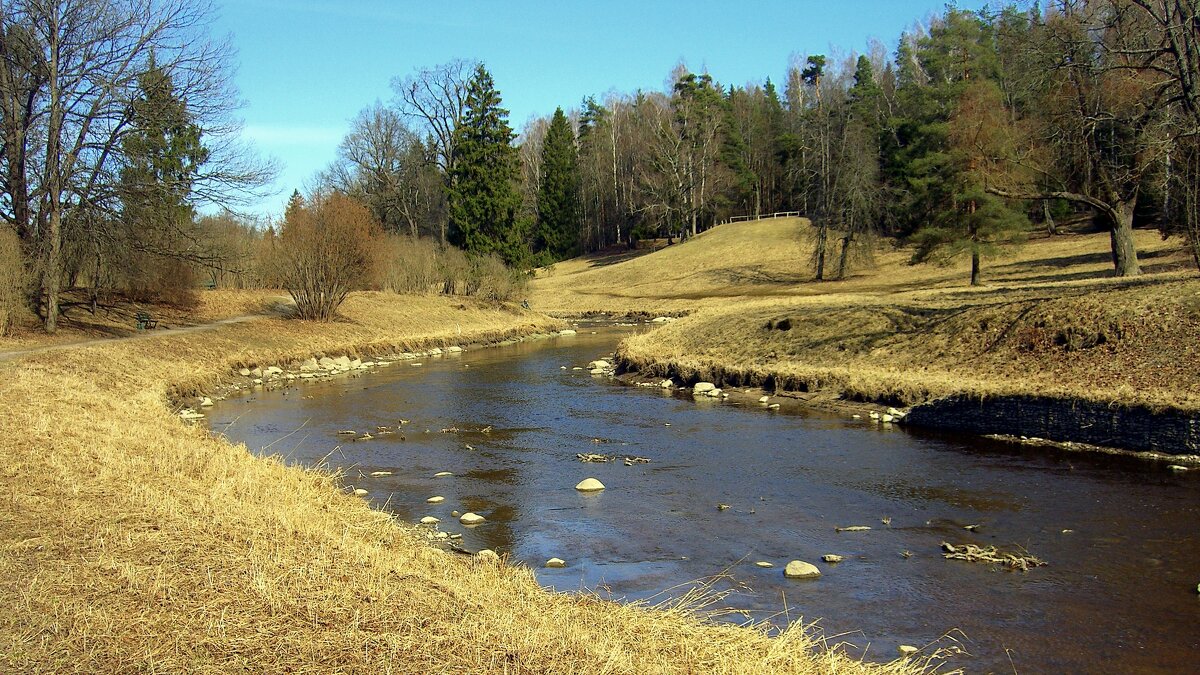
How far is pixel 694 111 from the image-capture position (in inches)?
3140

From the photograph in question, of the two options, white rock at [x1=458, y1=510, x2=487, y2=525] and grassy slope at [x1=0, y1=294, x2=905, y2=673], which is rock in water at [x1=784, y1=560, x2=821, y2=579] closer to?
grassy slope at [x1=0, y1=294, x2=905, y2=673]

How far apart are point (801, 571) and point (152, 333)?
26971 millimetres

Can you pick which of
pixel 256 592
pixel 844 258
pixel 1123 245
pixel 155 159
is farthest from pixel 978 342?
pixel 844 258

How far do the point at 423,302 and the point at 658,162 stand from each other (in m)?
41.8

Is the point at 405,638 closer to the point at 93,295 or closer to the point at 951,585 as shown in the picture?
the point at 951,585

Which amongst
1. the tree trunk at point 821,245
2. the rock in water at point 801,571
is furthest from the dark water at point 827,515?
the tree trunk at point 821,245

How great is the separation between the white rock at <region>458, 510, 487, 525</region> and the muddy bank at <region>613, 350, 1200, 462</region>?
33.1ft

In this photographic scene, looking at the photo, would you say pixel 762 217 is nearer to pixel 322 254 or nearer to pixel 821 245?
pixel 821 245

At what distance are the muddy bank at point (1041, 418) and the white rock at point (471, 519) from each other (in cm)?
1009

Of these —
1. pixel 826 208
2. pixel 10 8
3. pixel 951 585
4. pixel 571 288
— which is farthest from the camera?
pixel 571 288

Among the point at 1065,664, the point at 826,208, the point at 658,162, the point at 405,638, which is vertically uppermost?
the point at 658,162

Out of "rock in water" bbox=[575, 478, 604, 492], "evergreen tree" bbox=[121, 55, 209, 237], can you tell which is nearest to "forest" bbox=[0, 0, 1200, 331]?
"evergreen tree" bbox=[121, 55, 209, 237]

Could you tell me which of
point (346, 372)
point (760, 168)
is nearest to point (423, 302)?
point (346, 372)

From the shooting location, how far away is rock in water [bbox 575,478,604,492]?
1355 centimetres
